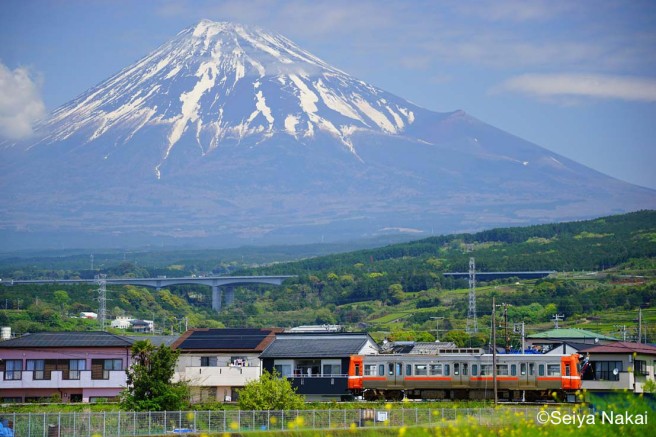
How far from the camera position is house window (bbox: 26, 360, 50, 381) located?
43906 mm

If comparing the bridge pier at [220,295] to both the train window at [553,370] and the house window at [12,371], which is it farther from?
the train window at [553,370]

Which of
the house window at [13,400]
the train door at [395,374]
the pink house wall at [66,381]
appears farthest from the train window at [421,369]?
the house window at [13,400]

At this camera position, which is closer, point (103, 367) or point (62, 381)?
point (62, 381)

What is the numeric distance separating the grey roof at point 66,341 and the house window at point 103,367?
22.1 inches

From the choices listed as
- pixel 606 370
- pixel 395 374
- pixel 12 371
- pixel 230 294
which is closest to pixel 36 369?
pixel 12 371

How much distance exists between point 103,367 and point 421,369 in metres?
11.2

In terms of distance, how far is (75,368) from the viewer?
44.2m

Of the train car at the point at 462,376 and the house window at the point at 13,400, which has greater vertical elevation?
the train car at the point at 462,376

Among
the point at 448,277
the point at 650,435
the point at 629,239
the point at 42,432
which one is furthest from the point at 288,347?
the point at 629,239

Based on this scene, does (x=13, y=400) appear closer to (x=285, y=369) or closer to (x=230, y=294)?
(x=285, y=369)

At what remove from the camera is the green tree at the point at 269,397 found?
3594 centimetres

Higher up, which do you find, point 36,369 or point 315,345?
point 315,345

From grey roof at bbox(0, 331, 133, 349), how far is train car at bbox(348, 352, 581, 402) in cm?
875

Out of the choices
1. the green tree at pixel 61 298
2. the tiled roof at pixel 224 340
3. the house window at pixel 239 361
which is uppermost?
the green tree at pixel 61 298
